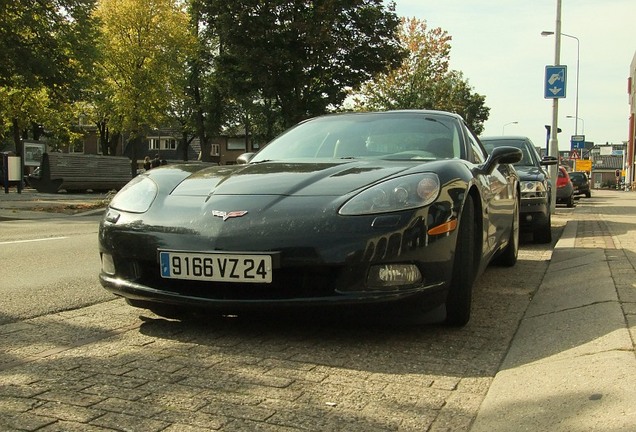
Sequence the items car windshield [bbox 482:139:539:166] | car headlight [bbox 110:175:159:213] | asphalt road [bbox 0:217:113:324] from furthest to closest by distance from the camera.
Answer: car windshield [bbox 482:139:539:166] → asphalt road [bbox 0:217:113:324] → car headlight [bbox 110:175:159:213]

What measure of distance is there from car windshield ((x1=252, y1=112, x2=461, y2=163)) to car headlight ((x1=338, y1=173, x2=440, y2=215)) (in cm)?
80

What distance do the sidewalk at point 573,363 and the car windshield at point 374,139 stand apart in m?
1.24

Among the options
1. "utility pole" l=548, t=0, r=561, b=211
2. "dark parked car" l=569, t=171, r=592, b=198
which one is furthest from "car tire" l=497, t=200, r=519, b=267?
"dark parked car" l=569, t=171, r=592, b=198

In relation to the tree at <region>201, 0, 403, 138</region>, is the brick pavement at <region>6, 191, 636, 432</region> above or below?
below

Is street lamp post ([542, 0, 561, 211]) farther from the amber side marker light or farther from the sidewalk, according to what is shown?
the amber side marker light

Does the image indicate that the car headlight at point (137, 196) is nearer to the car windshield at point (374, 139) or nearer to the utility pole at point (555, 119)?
the car windshield at point (374, 139)

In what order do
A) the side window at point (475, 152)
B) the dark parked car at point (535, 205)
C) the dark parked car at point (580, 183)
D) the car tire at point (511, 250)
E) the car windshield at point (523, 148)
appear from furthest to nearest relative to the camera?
the dark parked car at point (580, 183), the car windshield at point (523, 148), the dark parked car at point (535, 205), the car tire at point (511, 250), the side window at point (475, 152)

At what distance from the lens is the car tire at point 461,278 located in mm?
3588

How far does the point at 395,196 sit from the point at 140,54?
129 ft

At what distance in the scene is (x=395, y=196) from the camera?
3.35 meters

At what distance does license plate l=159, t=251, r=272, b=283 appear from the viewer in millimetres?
3203

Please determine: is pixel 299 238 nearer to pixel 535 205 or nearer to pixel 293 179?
pixel 293 179

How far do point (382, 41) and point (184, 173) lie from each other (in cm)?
2305

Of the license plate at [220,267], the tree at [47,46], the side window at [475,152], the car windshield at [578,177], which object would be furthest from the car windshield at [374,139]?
the car windshield at [578,177]
